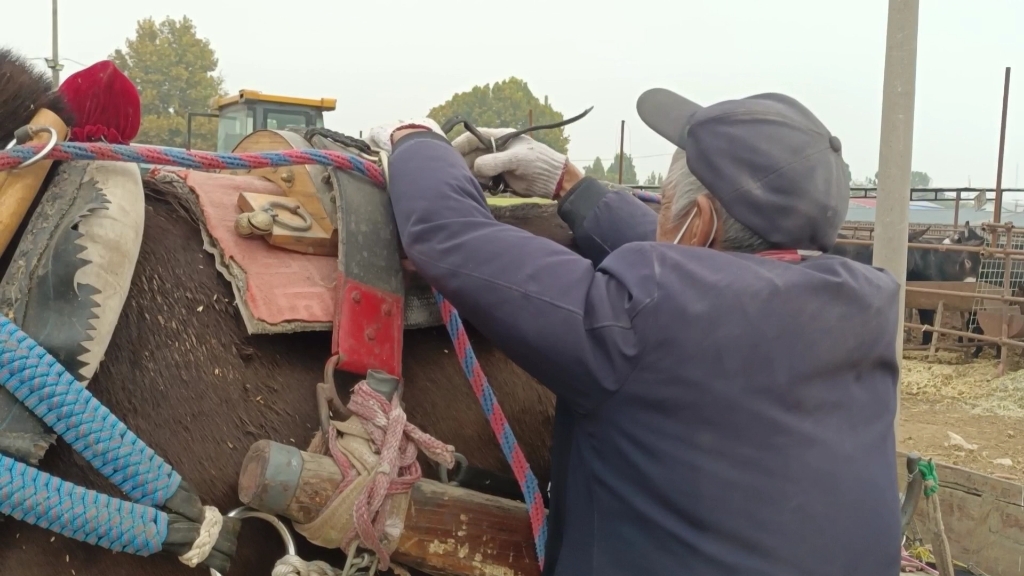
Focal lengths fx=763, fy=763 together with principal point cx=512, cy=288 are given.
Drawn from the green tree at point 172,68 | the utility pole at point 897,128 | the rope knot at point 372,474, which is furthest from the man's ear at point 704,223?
the green tree at point 172,68

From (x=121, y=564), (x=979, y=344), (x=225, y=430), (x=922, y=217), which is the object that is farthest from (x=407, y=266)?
(x=922, y=217)

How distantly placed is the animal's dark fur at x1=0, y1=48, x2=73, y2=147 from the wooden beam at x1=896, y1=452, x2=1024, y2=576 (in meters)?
3.18

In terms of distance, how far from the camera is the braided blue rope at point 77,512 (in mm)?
991

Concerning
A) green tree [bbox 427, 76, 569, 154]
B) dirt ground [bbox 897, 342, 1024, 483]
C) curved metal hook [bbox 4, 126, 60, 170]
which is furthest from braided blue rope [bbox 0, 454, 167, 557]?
green tree [bbox 427, 76, 569, 154]

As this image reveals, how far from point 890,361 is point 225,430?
1117mm

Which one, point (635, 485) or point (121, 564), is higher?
point (635, 485)

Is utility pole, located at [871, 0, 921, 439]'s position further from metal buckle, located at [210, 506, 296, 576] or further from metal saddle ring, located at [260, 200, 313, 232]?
metal buckle, located at [210, 506, 296, 576]

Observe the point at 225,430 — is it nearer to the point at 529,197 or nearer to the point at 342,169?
the point at 342,169

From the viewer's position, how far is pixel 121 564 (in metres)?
1.17

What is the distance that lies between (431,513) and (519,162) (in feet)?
2.41

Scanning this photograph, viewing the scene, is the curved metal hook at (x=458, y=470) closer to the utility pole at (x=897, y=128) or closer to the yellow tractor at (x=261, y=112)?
the utility pole at (x=897, y=128)

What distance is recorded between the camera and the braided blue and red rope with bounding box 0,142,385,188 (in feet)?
3.83

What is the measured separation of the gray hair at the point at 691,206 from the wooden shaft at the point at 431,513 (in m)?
0.61

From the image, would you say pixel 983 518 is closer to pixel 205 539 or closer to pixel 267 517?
pixel 267 517
